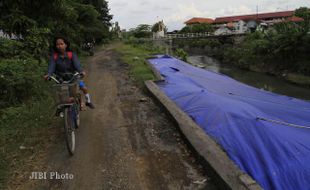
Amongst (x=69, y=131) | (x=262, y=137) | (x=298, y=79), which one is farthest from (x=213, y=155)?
(x=298, y=79)

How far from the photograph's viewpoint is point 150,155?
4.55m

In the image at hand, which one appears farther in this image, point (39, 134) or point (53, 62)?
point (39, 134)

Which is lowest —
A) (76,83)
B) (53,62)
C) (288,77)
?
(288,77)

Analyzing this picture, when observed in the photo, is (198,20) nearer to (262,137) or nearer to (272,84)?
(272,84)

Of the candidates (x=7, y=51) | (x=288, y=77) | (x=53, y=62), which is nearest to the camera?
(x=53, y=62)

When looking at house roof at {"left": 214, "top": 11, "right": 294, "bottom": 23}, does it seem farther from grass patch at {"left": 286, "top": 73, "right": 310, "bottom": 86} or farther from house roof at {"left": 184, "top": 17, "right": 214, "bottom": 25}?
grass patch at {"left": 286, "top": 73, "right": 310, "bottom": 86}

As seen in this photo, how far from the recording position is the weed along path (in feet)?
12.4

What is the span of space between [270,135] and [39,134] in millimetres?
4293

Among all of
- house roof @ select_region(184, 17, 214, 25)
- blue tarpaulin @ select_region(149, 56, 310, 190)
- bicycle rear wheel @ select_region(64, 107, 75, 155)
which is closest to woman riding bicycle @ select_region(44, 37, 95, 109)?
bicycle rear wheel @ select_region(64, 107, 75, 155)

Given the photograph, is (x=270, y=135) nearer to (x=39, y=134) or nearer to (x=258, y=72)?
(x=39, y=134)

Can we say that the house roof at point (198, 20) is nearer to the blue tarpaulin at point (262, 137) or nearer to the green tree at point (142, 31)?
the green tree at point (142, 31)

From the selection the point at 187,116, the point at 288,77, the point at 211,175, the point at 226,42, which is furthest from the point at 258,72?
the point at 211,175

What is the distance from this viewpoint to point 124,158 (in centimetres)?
448

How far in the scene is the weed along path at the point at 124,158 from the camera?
149 inches
